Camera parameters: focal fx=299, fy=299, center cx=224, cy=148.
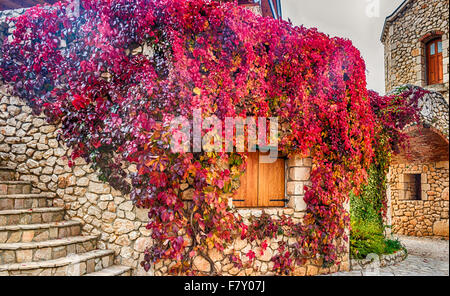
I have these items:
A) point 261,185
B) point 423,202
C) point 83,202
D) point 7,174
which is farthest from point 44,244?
point 423,202

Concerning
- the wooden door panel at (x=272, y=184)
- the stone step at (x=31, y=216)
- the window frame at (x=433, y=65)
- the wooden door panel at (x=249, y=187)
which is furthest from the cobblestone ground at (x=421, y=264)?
the stone step at (x=31, y=216)

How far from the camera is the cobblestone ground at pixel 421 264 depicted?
12.8 ft

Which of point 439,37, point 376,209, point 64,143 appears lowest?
point 376,209

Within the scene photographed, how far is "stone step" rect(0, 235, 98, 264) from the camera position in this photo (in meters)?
3.06

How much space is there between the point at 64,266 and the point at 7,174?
1742 mm

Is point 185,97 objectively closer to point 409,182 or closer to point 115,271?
point 115,271

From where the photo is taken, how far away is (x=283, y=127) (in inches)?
160

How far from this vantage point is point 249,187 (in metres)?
3.98

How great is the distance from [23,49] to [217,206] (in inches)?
133

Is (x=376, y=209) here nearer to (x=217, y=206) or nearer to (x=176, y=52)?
(x=217, y=206)


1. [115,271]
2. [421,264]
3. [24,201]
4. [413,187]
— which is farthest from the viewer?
[413,187]

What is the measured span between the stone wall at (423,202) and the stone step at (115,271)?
6.32 meters

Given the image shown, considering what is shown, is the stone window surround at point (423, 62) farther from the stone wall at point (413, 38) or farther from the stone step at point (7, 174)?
the stone step at point (7, 174)
